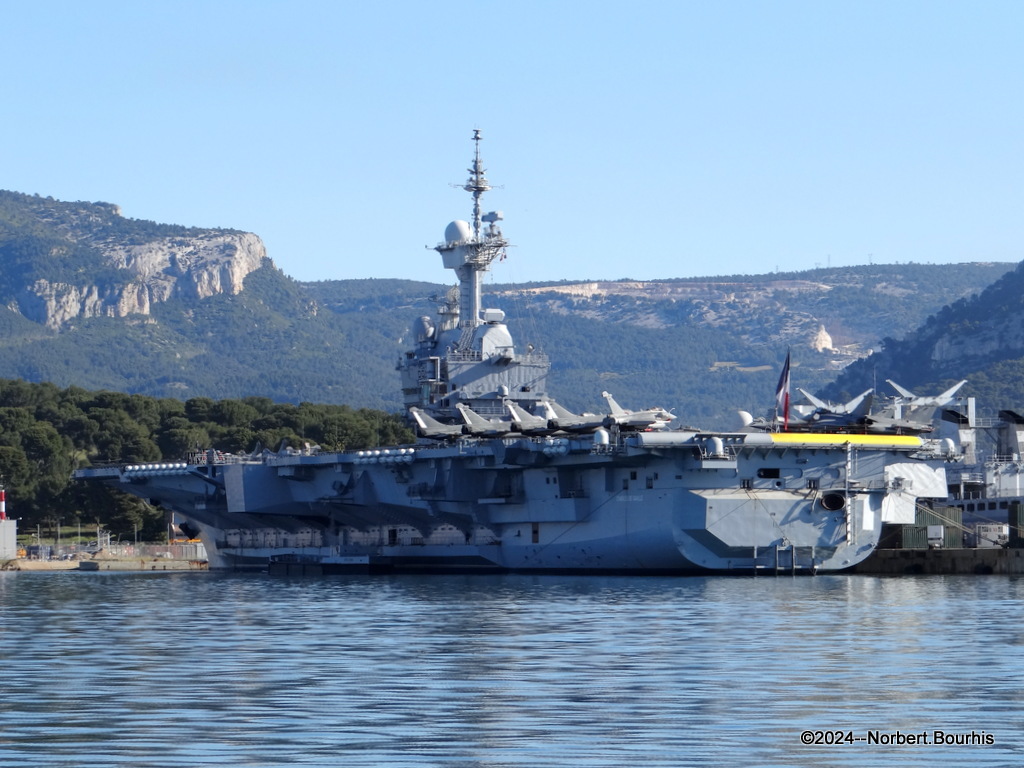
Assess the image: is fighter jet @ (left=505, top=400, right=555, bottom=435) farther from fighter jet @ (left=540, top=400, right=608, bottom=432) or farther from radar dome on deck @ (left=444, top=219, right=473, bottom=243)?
radar dome on deck @ (left=444, top=219, right=473, bottom=243)

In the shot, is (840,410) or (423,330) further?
(423,330)

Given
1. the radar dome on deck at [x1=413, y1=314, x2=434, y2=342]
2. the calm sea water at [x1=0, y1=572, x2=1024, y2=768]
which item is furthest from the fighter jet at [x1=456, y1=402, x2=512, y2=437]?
the calm sea water at [x1=0, y1=572, x2=1024, y2=768]

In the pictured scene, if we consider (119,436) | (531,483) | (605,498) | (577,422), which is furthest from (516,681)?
(119,436)

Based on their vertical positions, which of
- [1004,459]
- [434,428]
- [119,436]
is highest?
[434,428]

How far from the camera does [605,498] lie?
50469 millimetres

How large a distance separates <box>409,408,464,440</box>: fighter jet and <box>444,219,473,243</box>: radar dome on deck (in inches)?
377

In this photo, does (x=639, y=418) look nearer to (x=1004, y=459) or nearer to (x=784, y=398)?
(x=784, y=398)

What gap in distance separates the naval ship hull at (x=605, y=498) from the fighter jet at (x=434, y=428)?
470 mm

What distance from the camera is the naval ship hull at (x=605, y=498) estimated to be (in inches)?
1912

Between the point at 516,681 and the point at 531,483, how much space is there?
2942cm

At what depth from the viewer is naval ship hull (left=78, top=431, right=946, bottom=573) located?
159 ft

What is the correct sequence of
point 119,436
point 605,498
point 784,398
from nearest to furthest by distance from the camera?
point 605,498 → point 784,398 → point 119,436

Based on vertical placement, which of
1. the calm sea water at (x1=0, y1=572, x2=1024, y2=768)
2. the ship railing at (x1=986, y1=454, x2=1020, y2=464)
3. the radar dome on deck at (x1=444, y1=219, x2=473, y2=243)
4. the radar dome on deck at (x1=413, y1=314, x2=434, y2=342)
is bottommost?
the calm sea water at (x1=0, y1=572, x2=1024, y2=768)

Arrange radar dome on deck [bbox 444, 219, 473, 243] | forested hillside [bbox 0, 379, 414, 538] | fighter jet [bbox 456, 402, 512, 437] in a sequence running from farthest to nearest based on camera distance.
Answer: forested hillside [bbox 0, 379, 414, 538], radar dome on deck [bbox 444, 219, 473, 243], fighter jet [bbox 456, 402, 512, 437]
